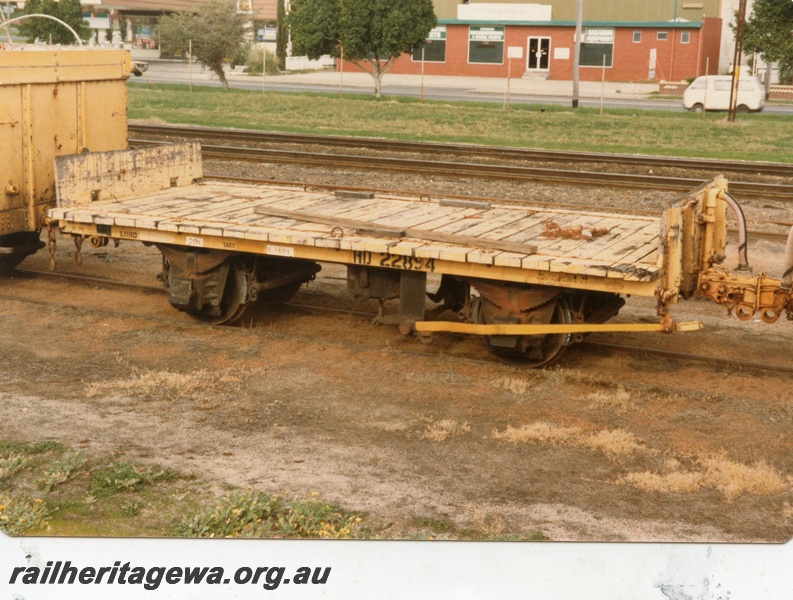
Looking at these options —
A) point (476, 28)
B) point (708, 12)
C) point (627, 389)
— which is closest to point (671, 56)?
point (708, 12)

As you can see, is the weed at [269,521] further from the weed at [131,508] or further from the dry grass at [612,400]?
the dry grass at [612,400]

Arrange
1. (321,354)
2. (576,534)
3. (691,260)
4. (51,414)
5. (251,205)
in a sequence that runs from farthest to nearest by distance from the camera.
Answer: (251,205) → (321,354) → (691,260) → (51,414) → (576,534)

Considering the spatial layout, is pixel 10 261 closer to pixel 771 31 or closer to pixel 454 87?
pixel 771 31

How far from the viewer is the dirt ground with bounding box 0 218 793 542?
695 cm

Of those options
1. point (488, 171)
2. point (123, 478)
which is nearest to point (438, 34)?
point (488, 171)

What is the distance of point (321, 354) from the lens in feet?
34.7

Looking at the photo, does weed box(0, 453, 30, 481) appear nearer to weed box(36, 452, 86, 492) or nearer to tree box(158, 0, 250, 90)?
weed box(36, 452, 86, 492)

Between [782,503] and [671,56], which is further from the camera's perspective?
[671,56]

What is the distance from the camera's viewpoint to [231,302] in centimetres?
1132

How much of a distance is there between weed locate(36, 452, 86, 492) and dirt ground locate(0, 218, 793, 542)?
0.34 meters

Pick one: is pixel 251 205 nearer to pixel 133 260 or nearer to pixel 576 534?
pixel 133 260

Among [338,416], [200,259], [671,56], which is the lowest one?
[338,416]

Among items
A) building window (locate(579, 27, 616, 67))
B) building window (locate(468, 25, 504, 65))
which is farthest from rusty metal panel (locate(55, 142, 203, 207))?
building window (locate(468, 25, 504, 65))

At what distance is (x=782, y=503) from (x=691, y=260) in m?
2.93
